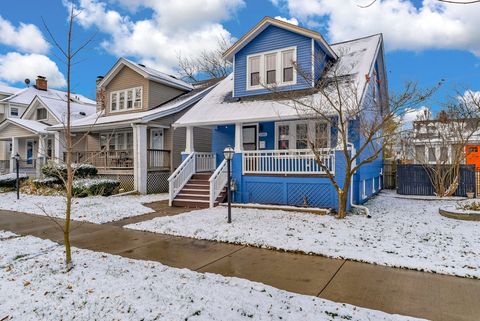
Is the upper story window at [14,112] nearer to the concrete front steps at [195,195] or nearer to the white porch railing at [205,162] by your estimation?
the white porch railing at [205,162]

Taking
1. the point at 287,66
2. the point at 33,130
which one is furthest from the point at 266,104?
the point at 33,130

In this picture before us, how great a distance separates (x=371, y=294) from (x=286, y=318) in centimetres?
139

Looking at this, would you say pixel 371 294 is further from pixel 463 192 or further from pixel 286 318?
pixel 463 192

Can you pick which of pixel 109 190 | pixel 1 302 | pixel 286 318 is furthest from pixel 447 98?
pixel 1 302

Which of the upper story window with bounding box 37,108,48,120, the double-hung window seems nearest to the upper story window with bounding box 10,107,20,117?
the upper story window with bounding box 37,108,48,120

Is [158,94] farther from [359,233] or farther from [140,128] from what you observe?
[359,233]

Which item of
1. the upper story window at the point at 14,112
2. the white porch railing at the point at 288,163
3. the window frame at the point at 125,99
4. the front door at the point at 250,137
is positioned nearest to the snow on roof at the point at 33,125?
the window frame at the point at 125,99

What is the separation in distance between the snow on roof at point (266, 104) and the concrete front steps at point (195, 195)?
2.39 meters

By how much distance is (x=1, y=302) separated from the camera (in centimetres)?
374

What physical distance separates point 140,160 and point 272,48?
8.10 m

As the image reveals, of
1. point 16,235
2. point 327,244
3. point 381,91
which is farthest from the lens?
point 381,91

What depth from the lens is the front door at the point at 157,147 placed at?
1580cm

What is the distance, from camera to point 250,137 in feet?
43.9

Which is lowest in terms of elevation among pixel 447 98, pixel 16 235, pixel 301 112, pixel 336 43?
pixel 16 235
